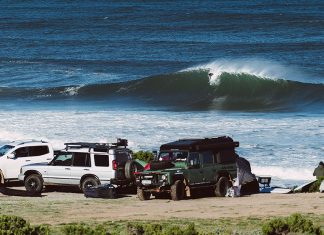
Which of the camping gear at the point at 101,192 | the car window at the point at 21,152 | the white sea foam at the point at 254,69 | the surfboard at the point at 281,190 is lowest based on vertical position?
the surfboard at the point at 281,190

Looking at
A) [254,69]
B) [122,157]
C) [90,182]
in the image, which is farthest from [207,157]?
[254,69]

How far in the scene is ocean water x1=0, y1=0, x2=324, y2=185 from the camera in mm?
41500

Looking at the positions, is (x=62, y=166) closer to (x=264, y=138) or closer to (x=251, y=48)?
(x=264, y=138)

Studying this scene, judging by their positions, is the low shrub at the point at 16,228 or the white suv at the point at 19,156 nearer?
the low shrub at the point at 16,228

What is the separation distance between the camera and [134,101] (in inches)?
2282

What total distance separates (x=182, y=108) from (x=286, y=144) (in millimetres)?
16228

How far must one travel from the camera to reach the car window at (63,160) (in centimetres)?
2862

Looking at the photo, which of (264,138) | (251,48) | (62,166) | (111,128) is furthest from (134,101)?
(62,166)

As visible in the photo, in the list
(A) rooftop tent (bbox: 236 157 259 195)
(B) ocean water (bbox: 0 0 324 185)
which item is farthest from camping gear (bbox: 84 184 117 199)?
(A) rooftop tent (bbox: 236 157 259 195)

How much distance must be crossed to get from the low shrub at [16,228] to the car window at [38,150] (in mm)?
10055

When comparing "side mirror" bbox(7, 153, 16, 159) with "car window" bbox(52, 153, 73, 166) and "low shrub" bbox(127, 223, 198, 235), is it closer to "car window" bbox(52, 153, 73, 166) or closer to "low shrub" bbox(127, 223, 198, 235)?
"car window" bbox(52, 153, 73, 166)

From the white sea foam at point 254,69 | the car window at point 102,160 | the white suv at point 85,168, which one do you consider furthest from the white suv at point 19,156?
the white sea foam at point 254,69

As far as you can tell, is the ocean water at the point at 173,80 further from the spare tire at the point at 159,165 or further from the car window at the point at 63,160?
the spare tire at the point at 159,165

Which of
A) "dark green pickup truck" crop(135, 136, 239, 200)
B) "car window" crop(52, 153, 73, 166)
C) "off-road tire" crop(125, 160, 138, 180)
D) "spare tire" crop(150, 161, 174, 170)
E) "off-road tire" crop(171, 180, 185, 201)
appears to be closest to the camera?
"off-road tire" crop(171, 180, 185, 201)
